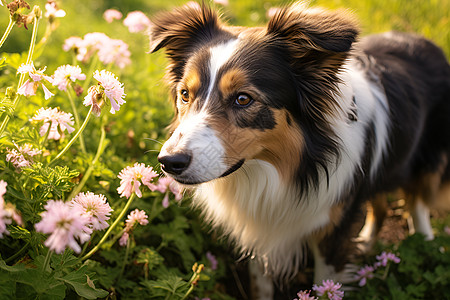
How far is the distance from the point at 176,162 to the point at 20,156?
2.45 ft

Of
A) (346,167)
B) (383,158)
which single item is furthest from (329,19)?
(383,158)

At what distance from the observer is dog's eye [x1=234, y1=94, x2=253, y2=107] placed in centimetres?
234

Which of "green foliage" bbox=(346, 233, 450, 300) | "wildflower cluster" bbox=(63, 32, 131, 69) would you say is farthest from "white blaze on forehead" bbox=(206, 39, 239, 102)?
"green foliage" bbox=(346, 233, 450, 300)

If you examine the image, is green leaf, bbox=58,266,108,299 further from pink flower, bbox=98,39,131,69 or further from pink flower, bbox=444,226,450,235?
pink flower, bbox=444,226,450,235

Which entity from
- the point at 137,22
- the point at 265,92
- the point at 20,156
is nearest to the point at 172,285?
the point at 20,156

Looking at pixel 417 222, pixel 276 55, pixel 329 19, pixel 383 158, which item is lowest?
pixel 417 222

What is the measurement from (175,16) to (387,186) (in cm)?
206

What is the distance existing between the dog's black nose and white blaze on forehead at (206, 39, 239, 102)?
43cm

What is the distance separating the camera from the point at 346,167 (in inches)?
107

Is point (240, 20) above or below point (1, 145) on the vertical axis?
below

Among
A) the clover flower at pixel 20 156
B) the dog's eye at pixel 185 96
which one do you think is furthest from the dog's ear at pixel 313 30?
the clover flower at pixel 20 156

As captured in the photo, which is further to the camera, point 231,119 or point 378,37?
point 378,37

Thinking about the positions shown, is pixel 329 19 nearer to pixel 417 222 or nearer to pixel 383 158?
pixel 383 158

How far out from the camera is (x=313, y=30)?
2.29m
